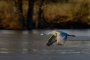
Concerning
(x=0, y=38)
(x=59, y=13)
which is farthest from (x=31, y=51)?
(x=59, y=13)

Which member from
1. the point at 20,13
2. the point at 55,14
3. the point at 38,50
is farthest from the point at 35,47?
the point at 55,14

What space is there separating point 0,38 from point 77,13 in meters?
8.51

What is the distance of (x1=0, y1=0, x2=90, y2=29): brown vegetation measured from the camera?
26.9 m

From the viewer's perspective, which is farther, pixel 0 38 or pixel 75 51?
pixel 0 38

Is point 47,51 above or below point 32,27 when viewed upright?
above

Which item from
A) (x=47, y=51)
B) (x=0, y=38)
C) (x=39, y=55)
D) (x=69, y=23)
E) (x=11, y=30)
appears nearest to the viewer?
(x=39, y=55)

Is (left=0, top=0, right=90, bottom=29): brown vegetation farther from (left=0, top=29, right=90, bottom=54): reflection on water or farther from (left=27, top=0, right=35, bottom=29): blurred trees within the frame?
(left=0, top=29, right=90, bottom=54): reflection on water

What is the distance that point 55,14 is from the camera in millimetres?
27594

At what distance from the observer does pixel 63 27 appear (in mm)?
28031

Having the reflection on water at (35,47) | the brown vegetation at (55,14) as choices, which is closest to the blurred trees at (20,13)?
the brown vegetation at (55,14)

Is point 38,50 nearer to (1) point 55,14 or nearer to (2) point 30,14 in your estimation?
(2) point 30,14

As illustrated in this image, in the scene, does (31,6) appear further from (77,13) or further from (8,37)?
(8,37)

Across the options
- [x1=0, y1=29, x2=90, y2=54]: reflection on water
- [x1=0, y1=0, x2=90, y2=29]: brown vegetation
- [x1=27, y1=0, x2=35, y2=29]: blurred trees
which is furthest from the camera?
[x1=27, y1=0, x2=35, y2=29]: blurred trees

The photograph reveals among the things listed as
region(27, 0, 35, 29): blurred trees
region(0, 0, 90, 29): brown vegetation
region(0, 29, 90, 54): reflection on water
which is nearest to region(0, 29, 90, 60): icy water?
region(0, 29, 90, 54): reflection on water
